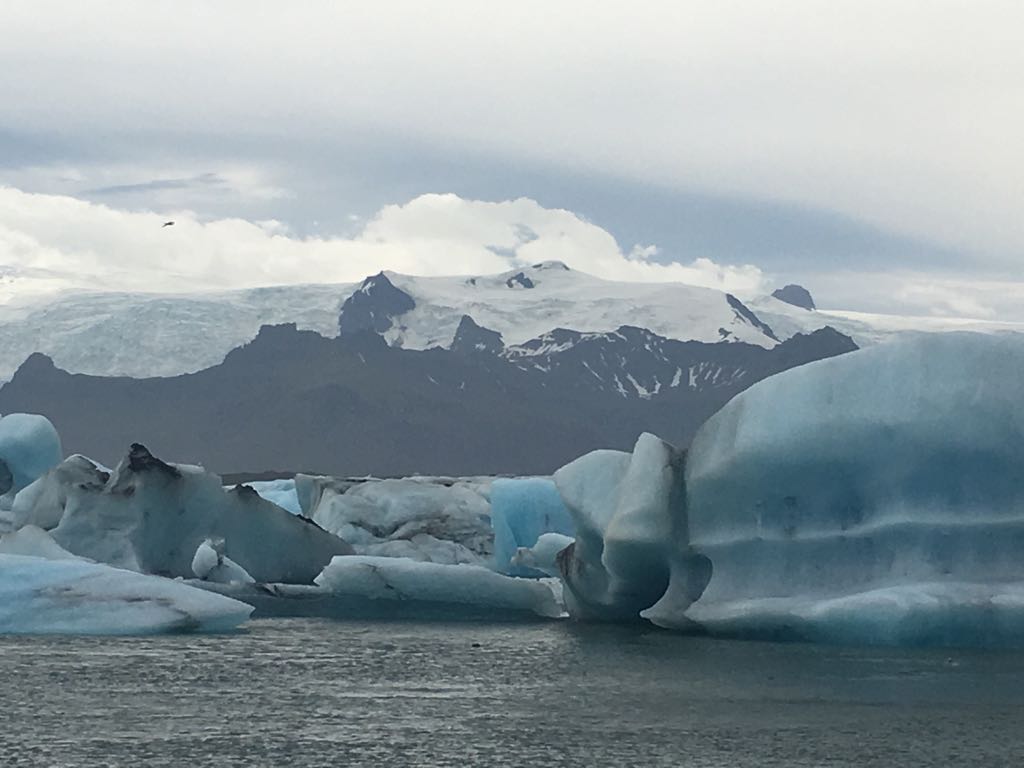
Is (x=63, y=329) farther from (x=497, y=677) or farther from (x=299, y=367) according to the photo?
(x=497, y=677)

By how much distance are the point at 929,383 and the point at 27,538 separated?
1115 centimetres

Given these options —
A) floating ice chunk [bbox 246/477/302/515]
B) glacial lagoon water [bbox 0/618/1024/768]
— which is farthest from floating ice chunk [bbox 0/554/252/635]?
floating ice chunk [bbox 246/477/302/515]

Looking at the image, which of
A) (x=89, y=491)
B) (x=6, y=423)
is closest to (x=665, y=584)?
(x=89, y=491)

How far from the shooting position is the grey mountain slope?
119m

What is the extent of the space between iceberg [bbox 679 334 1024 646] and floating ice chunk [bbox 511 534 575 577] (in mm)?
7513

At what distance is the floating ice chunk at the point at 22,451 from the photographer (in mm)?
31031

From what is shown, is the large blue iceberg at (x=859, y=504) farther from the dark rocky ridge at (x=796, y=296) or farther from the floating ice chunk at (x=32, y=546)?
the dark rocky ridge at (x=796, y=296)

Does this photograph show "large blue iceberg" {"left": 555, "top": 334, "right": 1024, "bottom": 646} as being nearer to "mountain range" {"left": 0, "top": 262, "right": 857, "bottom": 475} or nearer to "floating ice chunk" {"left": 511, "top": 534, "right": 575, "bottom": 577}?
"floating ice chunk" {"left": 511, "top": 534, "right": 575, "bottom": 577}

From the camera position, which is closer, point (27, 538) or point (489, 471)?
point (27, 538)

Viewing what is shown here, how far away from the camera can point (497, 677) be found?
14383 mm

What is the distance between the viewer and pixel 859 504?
16750mm

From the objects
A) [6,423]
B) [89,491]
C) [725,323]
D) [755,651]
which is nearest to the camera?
[755,651]

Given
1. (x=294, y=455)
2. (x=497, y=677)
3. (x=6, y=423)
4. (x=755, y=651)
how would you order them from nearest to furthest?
→ (x=497, y=677)
(x=755, y=651)
(x=6, y=423)
(x=294, y=455)

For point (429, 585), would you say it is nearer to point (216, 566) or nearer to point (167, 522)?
point (216, 566)
